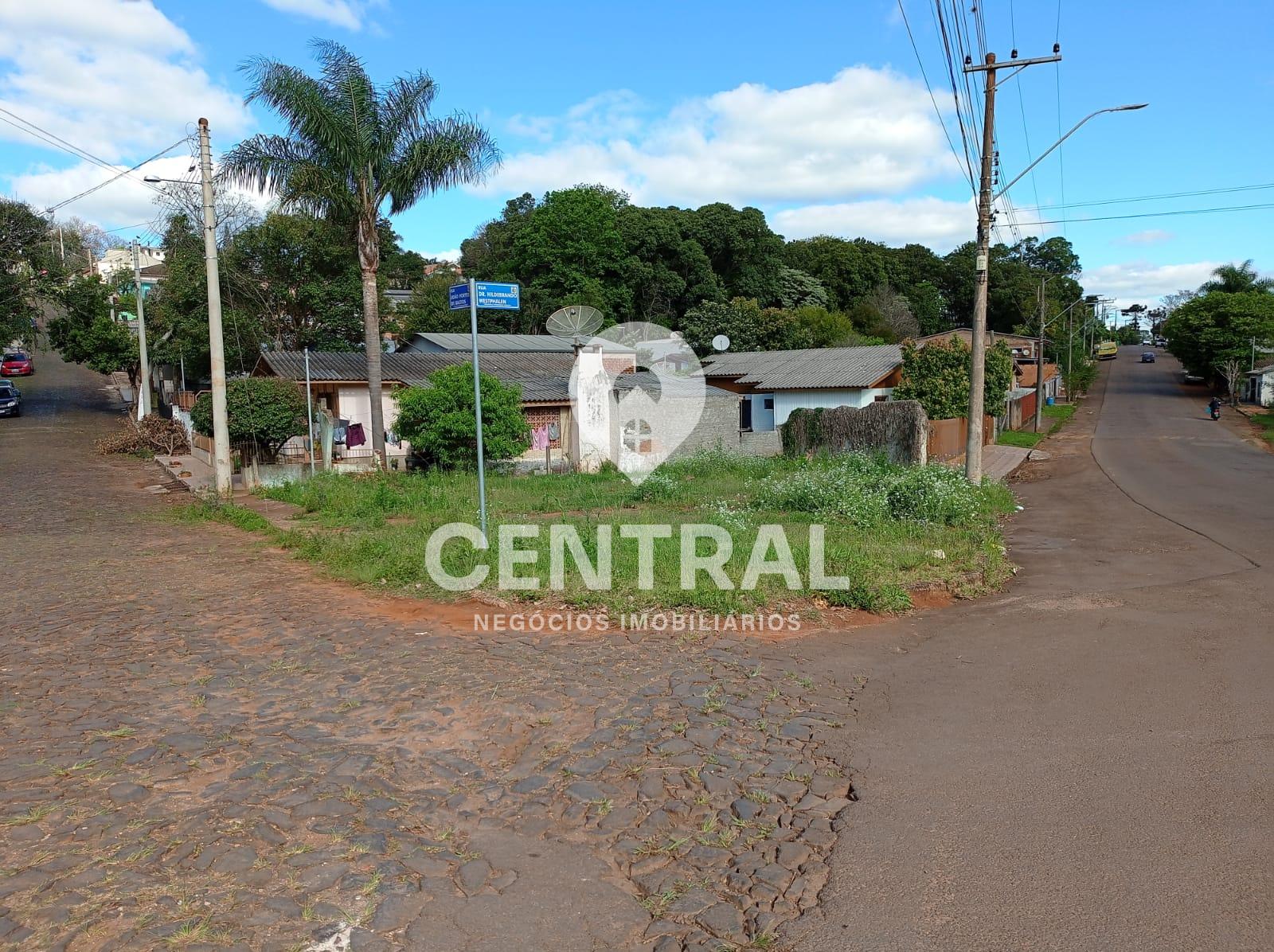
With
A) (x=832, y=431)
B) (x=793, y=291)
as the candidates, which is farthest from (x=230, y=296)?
(x=793, y=291)

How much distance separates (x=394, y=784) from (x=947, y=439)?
79.9ft

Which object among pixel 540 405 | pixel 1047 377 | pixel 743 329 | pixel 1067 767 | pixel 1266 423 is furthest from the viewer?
pixel 1047 377

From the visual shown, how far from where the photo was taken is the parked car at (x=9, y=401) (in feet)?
115

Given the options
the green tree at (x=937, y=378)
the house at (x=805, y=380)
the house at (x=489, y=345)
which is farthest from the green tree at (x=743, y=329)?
the green tree at (x=937, y=378)

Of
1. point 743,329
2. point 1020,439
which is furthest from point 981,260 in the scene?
point 743,329

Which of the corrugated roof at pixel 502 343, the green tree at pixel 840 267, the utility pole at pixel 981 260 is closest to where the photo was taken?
the utility pole at pixel 981 260

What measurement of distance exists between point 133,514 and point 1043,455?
85.9 feet

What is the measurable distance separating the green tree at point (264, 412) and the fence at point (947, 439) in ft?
55.5

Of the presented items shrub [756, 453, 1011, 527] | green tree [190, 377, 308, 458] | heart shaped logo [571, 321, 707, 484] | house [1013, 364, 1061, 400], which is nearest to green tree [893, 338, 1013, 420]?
heart shaped logo [571, 321, 707, 484]

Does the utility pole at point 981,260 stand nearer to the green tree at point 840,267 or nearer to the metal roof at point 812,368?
the metal roof at point 812,368

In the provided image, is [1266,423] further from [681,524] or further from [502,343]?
[681,524]

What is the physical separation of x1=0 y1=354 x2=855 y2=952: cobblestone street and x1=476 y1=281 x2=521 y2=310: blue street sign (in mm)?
3461

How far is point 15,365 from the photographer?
50.4 m

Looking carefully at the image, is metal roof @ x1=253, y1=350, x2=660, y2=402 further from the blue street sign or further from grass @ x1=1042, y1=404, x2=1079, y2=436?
→ grass @ x1=1042, y1=404, x2=1079, y2=436
